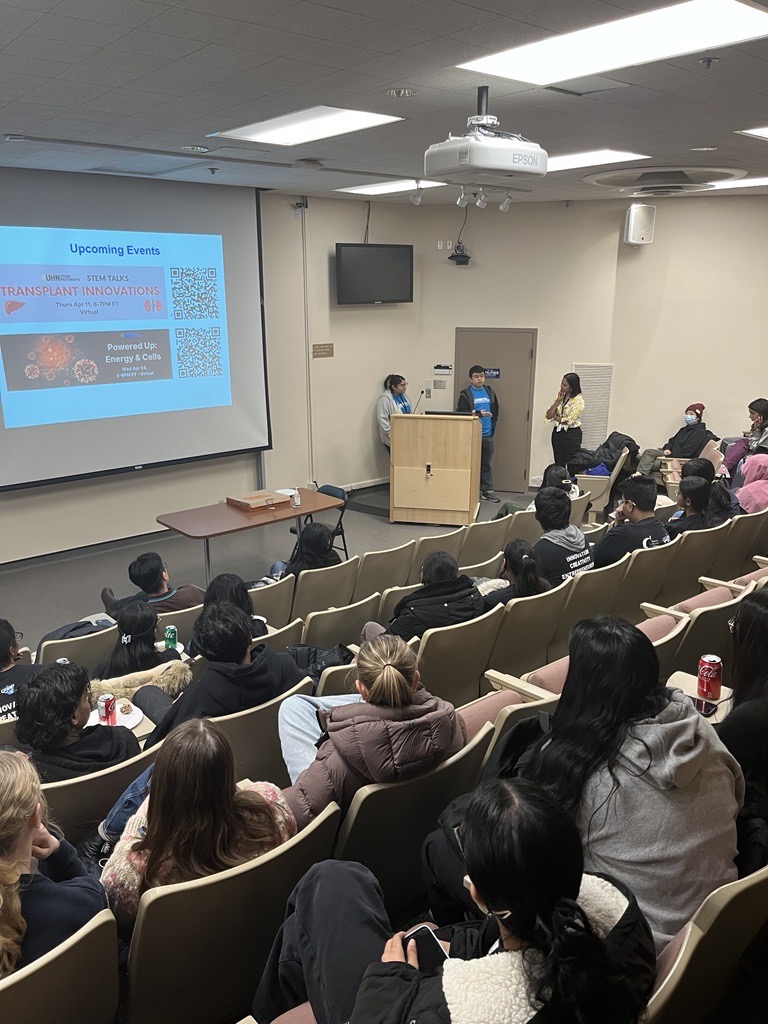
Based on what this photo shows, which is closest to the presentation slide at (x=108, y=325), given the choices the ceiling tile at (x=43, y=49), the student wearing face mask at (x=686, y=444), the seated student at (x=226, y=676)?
the ceiling tile at (x=43, y=49)

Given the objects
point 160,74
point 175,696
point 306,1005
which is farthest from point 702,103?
point 306,1005

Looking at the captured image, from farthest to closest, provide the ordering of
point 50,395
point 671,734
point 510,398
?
point 510,398
point 50,395
point 671,734

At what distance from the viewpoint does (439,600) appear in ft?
12.7

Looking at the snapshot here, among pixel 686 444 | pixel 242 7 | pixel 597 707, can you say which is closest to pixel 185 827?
pixel 597 707

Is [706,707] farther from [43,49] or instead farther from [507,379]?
[507,379]

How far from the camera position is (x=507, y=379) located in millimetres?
9984

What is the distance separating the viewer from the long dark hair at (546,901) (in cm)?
121

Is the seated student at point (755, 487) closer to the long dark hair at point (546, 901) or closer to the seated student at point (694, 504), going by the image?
the seated student at point (694, 504)

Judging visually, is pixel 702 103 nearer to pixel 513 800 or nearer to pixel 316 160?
pixel 316 160

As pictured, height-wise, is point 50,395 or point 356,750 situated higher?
point 50,395

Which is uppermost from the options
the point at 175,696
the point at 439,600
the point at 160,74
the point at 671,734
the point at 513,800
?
the point at 160,74

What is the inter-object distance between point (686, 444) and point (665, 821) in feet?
Result: 25.0

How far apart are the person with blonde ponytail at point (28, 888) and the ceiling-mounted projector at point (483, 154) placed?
10.9 ft

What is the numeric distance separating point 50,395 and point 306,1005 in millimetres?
6477
